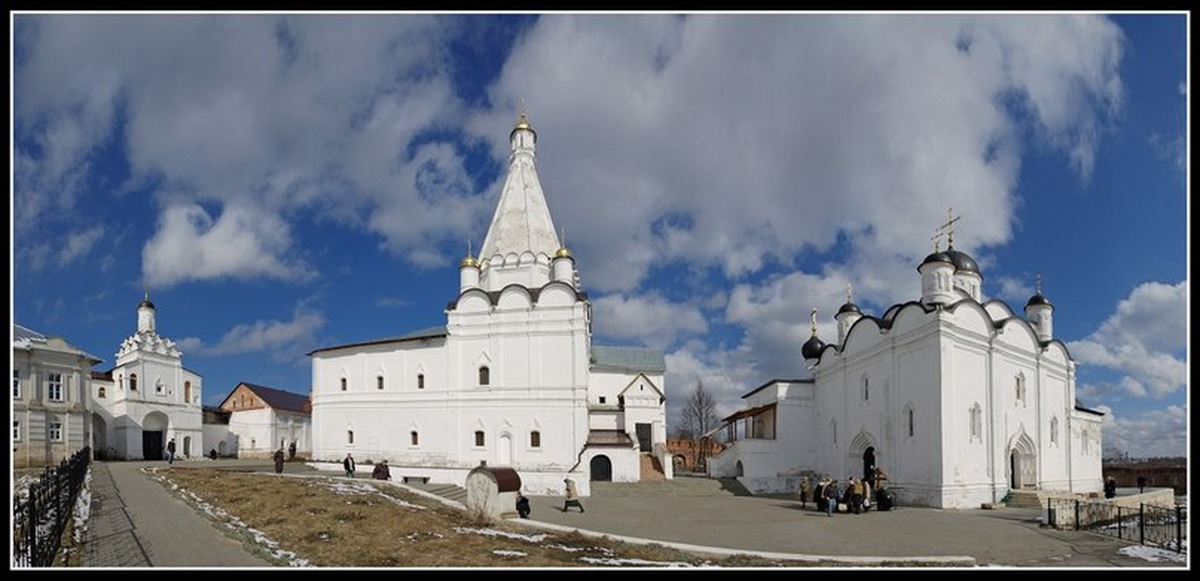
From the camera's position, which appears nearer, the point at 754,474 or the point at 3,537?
the point at 3,537

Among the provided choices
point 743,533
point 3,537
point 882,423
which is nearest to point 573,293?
point 882,423

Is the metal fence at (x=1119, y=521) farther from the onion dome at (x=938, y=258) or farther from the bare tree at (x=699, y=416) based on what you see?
the bare tree at (x=699, y=416)

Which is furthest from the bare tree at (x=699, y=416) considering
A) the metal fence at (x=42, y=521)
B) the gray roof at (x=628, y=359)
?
the metal fence at (x=42, y=521)

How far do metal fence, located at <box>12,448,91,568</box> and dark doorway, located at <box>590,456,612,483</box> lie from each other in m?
18.0

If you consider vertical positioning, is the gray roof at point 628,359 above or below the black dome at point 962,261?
below

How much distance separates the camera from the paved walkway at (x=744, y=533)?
13.0 meters

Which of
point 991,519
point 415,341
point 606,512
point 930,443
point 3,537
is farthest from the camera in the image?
point 415,341

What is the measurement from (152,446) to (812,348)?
1403 inches

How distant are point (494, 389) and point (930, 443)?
16960 mm

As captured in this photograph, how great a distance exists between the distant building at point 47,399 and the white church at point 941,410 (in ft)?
94.5

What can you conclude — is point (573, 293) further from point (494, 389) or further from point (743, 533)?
point (743, 533)

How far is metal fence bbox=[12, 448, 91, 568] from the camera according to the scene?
10.8m

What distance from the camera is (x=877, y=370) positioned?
2877 centimetres

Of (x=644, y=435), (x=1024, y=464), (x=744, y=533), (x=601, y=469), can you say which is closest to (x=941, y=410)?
(x=1024, y=464)
